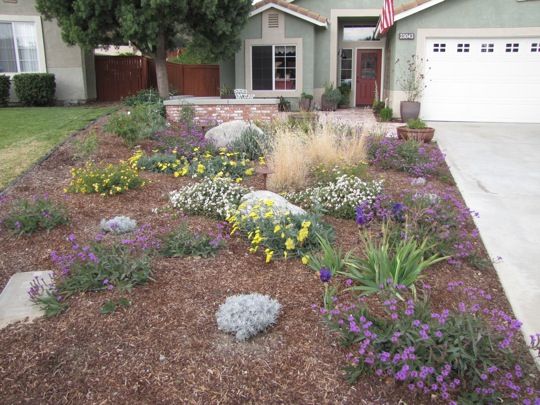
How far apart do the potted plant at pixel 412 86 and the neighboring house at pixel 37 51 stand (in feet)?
35.3

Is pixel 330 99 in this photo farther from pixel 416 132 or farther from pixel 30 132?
pixel 30 132

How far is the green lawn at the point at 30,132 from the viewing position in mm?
7715

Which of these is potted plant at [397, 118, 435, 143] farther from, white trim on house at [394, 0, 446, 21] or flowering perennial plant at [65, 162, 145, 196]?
flowering perennial plant at [65, 162, 145, 196]

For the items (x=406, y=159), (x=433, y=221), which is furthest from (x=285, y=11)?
(x=433, y=221)

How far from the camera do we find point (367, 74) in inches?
756

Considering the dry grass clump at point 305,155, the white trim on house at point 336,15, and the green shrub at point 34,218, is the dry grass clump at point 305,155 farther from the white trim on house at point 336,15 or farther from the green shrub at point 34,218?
the white trim on house at point 336,15

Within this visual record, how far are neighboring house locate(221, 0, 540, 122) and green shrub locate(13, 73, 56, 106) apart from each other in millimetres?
6199

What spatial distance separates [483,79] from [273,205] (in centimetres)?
1152

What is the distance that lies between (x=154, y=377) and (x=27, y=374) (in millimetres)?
745

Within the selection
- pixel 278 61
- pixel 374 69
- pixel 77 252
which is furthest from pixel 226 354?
pixel 374 69

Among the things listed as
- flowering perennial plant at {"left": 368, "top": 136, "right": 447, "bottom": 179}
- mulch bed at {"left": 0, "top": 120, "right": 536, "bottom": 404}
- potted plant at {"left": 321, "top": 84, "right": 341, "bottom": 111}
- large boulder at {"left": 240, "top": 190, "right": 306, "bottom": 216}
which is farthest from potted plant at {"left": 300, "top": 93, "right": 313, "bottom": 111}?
mulch bed at {"left": 0, "top": 120, "right": 536, "bottom": 404}

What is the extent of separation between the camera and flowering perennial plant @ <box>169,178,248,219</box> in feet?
17.5

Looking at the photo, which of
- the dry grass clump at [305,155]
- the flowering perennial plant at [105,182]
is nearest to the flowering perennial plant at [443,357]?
the dry grass clump at [305,155]

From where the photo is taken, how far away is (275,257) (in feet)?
14.1
